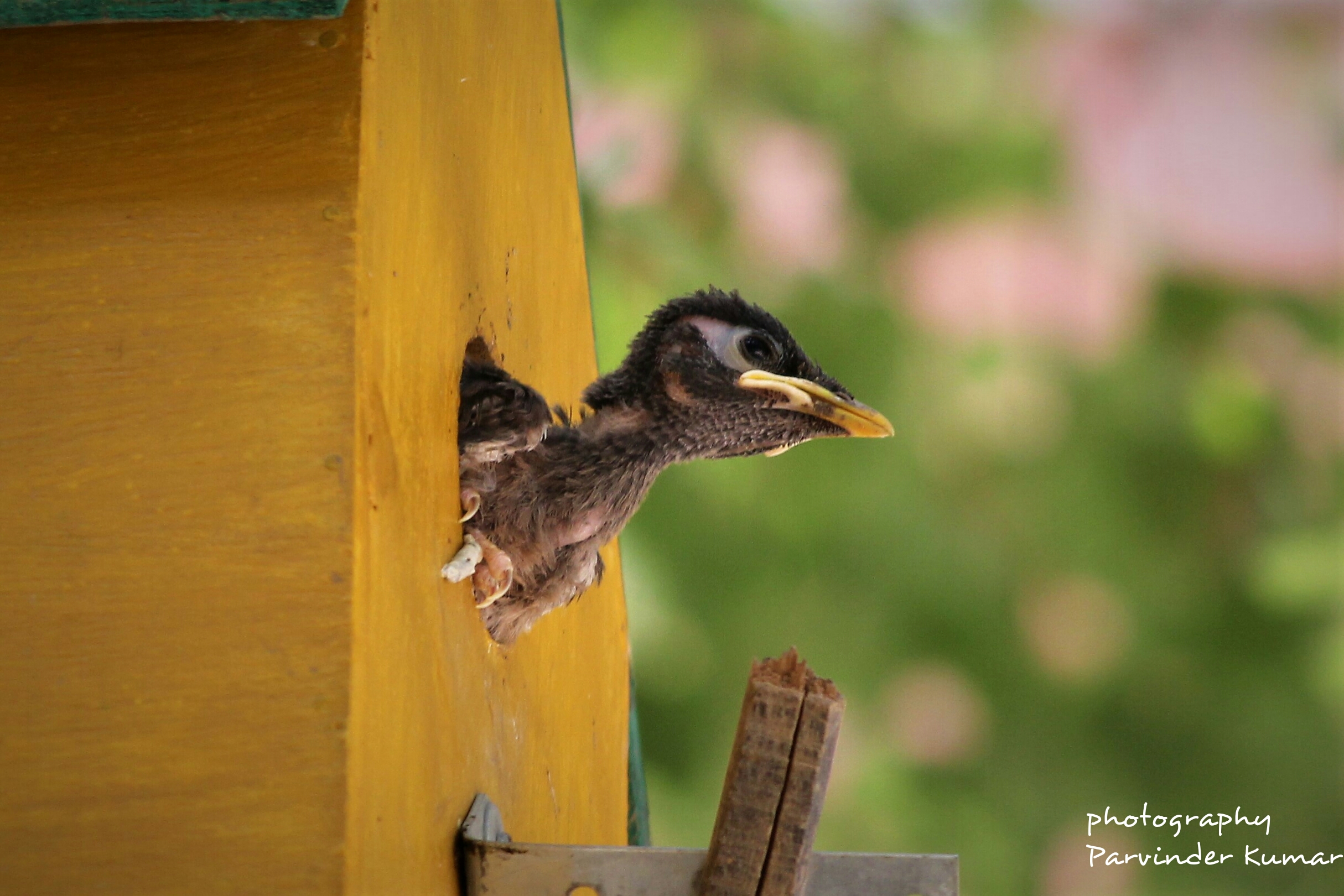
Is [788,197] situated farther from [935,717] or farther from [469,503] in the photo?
[469,503]

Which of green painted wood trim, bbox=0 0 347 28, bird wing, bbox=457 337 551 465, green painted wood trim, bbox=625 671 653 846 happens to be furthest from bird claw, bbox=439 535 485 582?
green painted wood trim, bbox=625 671 653 846

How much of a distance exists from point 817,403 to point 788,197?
69.8 inches

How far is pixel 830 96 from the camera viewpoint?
12.5 feet

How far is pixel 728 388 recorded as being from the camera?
192 centimetres

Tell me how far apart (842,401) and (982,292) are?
188cm

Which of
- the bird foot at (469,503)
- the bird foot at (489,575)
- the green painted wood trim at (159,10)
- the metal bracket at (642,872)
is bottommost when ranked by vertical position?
the metal bracket at (642,872)

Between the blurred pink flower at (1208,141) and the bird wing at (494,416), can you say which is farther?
the blurred pink flower at (1208,141)

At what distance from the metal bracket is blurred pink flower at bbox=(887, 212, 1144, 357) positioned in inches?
88.9

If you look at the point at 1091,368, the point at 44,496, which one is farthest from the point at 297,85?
the point at 1091,368

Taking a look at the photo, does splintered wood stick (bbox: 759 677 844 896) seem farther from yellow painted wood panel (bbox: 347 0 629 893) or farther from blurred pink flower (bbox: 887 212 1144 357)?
blurred pink flower (bbox: 887 212 1144 357)

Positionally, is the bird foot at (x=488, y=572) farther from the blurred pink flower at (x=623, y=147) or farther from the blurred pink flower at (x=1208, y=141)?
the blurred pink flower at (x=1208, y=141)

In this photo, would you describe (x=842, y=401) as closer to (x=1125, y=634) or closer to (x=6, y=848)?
(x=6, y=848)

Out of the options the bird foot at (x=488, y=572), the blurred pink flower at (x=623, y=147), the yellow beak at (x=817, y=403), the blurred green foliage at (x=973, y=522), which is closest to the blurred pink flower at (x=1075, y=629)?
the blurred green foliage at (x=973, y=522)

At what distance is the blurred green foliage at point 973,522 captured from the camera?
366 centimetres
